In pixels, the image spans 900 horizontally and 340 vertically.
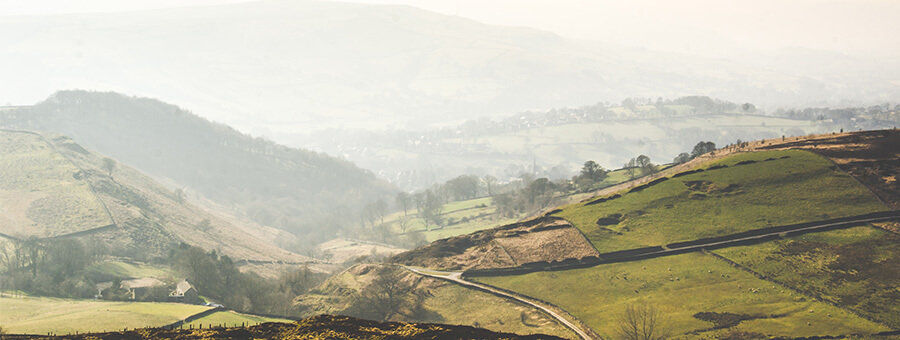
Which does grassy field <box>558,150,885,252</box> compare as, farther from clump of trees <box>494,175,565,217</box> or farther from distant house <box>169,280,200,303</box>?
clump of trees <box>494,175,565,217</box>

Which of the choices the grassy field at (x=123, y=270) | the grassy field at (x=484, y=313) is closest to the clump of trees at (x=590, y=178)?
the grassy field at (x=484, y=313)

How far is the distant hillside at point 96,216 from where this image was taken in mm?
153375

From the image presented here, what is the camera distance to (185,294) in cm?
10338

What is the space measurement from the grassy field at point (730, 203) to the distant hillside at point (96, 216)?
113110 mm

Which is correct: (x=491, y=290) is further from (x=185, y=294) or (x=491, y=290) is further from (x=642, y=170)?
(x=642, y=170)

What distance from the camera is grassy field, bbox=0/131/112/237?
153625 millimetres

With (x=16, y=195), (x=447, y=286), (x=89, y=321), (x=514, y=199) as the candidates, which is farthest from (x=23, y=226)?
(x=514, y=199)

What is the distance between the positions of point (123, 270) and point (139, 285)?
17511mm

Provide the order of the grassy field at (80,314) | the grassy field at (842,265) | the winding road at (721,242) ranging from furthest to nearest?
the winding road at (721,242) → the grassy field at (80,314) → the grassy field at (842,265)

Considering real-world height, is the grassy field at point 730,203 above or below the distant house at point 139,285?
above

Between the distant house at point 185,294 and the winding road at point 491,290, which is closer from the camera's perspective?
the winding road at point 491,290

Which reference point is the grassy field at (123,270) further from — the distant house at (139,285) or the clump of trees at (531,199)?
the clump of trees at (531,199)

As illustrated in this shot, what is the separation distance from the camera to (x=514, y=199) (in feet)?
634

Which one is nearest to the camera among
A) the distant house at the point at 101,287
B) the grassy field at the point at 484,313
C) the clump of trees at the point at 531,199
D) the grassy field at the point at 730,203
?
the grassy field at the point at 484,313
